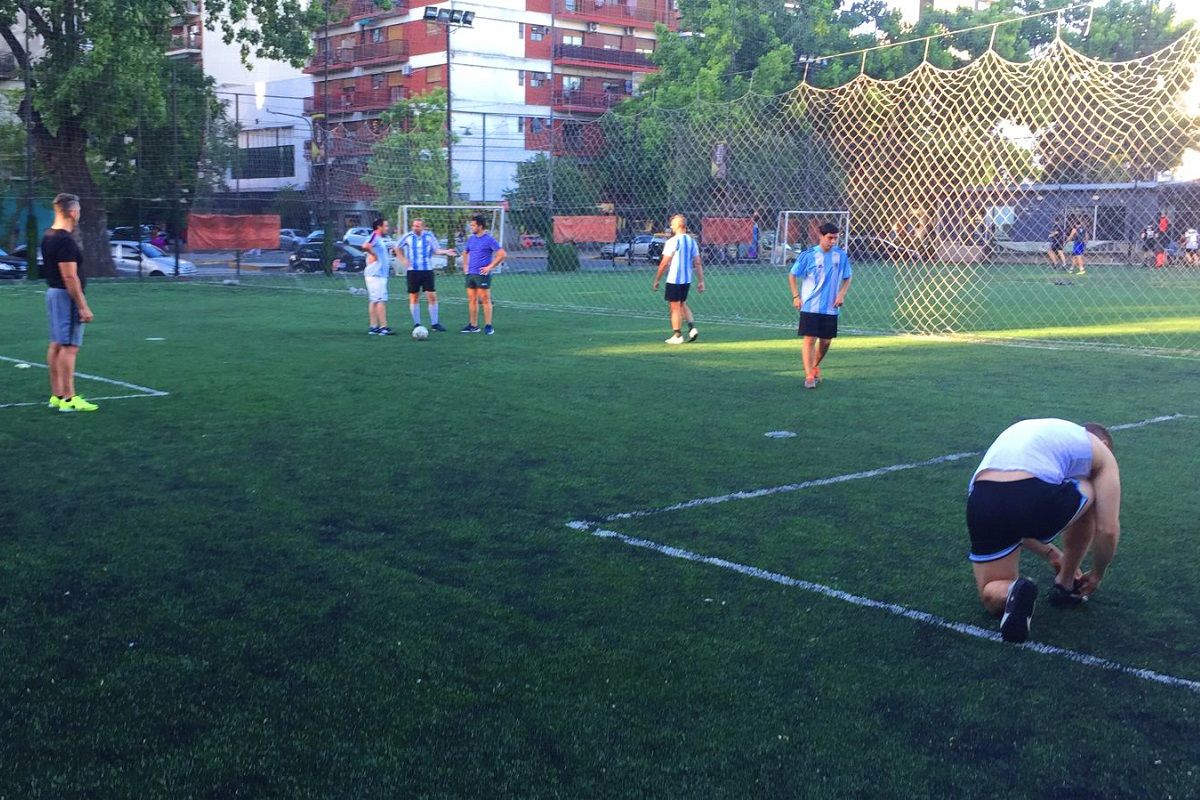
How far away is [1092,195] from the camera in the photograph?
34562 millimetres

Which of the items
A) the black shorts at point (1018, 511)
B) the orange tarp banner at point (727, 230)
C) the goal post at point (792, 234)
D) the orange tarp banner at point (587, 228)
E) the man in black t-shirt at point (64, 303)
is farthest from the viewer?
the goal post at point (792, 234)

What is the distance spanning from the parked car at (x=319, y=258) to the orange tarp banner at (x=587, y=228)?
7.56 meters

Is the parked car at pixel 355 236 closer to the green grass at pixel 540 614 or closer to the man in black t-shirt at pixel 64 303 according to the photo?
the man in black t-shirt at pixel 64 303

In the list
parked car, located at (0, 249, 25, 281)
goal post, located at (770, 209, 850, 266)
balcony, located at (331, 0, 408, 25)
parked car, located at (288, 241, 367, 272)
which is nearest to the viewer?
parked car, located at (0, 249, 25, 281)

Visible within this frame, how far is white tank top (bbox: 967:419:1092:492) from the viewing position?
511 cm

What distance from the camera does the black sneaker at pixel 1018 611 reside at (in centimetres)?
488

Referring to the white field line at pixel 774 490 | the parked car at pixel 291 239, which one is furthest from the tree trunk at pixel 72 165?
the white field line at pixel 774 490

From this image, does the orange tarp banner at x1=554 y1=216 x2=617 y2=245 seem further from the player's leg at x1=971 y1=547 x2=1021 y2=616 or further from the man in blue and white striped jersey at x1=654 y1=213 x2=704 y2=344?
the player's leg at x1=971 y1=547 x2=1021 y2=616

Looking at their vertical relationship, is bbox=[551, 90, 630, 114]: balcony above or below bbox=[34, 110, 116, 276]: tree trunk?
above

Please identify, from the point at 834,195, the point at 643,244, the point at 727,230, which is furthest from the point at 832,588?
the point at 643,244

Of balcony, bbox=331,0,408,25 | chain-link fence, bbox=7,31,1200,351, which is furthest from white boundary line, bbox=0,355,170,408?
balcony, bbox=331,0,408,25

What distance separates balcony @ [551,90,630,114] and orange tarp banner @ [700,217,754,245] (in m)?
31.5

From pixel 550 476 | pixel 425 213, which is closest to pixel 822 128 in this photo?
pixel 425 213

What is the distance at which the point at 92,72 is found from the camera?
30.6 m
